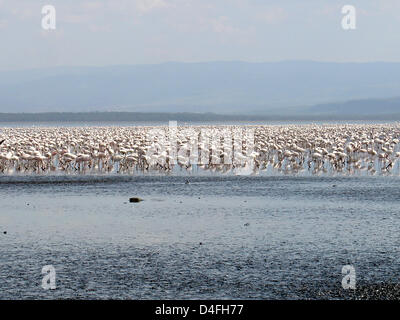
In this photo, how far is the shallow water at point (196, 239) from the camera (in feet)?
36.5

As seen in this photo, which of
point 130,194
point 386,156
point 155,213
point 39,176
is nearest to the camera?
point 155,213

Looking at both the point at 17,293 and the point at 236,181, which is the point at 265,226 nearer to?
the point at 17,293

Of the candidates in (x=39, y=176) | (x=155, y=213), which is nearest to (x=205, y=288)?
(x=155, y=213)

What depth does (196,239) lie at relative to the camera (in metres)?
14.6

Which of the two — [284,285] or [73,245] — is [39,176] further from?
[284,285]

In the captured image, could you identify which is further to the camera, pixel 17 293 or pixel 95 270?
pixel 95 270

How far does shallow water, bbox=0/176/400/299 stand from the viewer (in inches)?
438

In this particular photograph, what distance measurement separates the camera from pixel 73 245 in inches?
555

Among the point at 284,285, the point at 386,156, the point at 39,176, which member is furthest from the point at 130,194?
the point at 386,156

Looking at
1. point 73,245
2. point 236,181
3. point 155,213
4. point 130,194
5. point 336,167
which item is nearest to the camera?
point 73,245
